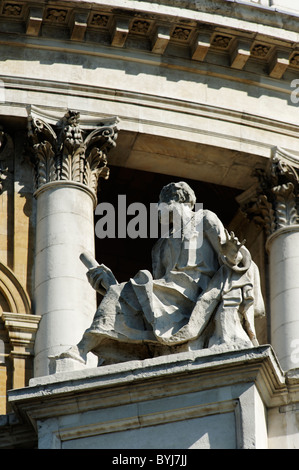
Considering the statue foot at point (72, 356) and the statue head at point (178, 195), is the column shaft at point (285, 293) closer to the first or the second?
the statue head at point (178, 195)

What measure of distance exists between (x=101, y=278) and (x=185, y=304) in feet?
4.39

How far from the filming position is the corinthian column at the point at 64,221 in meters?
33.2

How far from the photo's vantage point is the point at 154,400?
893 inches

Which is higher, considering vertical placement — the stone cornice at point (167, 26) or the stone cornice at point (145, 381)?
the stone cornice at point (167, 26)

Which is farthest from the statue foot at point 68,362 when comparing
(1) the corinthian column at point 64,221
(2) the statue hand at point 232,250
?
(1) the corinthian column at point 64,221

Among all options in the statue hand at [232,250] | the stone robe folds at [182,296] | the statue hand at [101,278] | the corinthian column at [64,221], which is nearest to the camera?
the stone robe folds at [182,296]

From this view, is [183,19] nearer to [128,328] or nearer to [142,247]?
[142,247]

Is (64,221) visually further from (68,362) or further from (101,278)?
(68,362)

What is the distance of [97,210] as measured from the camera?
39.1 meters

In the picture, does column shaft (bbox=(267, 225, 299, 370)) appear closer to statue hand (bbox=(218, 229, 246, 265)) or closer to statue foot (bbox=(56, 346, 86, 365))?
statue hand (bbox=(218, 229, 246, 265))

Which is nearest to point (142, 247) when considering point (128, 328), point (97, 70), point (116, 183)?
point (116, 183)

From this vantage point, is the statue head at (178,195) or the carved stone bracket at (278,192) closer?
the statue head at (178,195)

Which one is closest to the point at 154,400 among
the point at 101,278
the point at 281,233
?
the point at 101,278

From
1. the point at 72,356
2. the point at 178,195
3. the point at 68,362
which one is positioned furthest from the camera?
the point at 178,195
